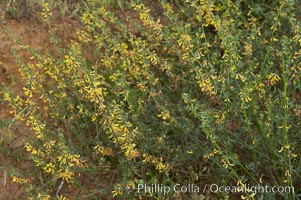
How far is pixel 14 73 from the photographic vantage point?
3680mm

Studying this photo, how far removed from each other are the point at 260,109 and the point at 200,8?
64cm

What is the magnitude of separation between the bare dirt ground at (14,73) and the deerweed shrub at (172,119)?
0.55 feet

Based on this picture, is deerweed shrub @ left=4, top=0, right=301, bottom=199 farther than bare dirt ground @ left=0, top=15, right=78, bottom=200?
No

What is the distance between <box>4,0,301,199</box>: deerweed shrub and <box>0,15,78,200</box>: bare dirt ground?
17 centimetres

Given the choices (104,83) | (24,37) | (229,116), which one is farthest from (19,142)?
(229,116)

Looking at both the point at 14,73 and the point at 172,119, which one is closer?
the point at 172,119

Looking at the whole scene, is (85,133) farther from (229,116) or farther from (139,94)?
(229,116)

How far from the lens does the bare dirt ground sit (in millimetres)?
3168

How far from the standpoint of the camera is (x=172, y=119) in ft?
9.14

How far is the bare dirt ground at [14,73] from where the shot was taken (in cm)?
317

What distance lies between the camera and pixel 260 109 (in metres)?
3.00

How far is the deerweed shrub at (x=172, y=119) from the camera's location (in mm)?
2627

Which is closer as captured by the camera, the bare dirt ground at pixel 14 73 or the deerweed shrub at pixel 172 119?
the deerweed shrub at pixel 172 119

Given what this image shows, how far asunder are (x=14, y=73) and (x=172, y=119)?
1380 millimetres
